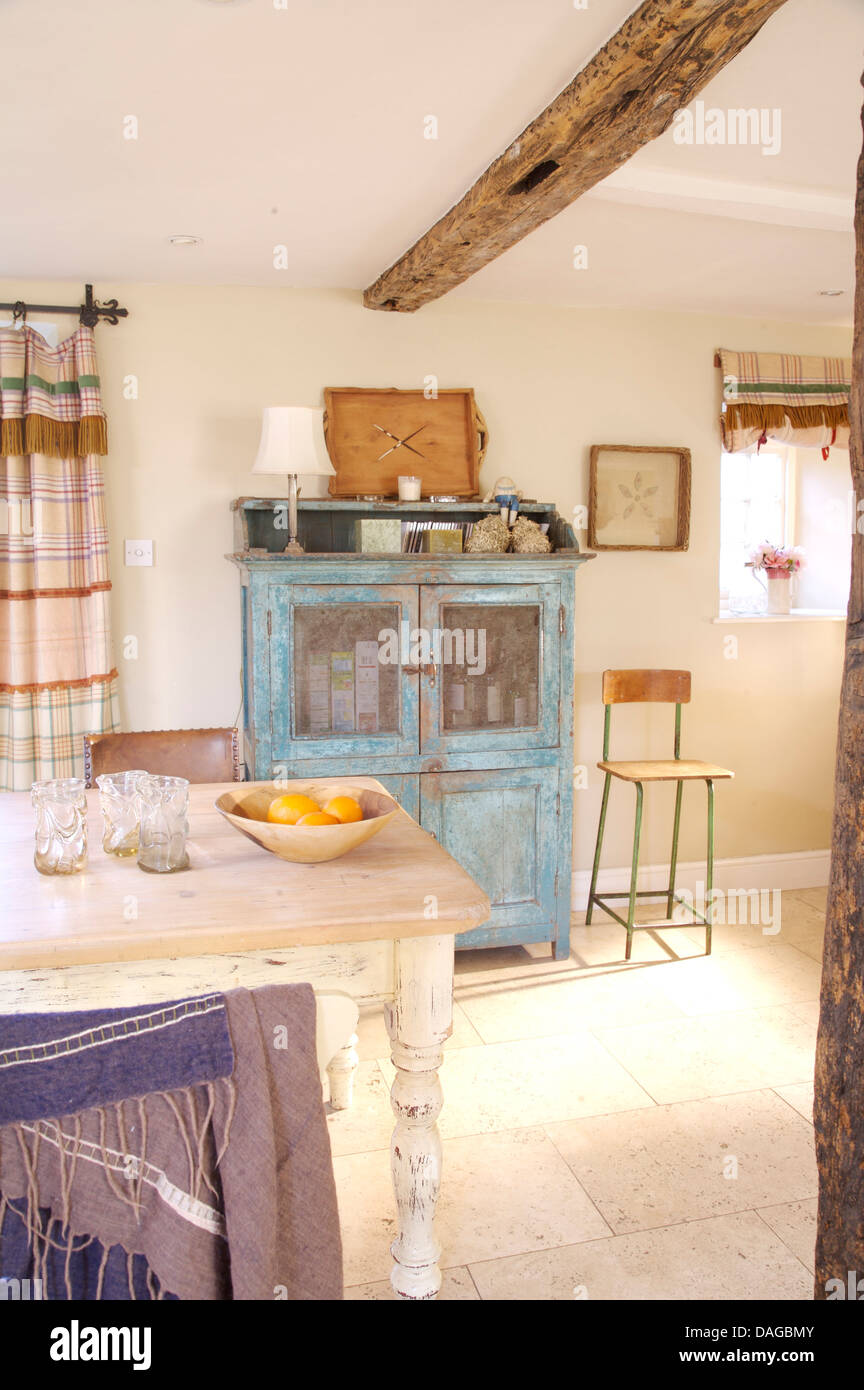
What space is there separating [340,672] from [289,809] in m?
1.54

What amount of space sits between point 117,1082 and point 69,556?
2786mm

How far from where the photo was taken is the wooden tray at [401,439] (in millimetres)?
3684

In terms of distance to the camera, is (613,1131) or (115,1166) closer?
(115,1166)

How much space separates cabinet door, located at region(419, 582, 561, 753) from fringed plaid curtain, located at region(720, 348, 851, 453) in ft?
4.10

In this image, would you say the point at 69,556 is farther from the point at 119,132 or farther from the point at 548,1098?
the point at 548,1098

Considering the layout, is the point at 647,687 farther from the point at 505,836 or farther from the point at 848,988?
the point at 848,988

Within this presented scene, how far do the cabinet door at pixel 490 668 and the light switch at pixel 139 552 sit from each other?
3.30 feet

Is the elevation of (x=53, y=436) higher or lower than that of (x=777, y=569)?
higher

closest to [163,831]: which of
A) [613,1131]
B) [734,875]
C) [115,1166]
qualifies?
[115,1166]

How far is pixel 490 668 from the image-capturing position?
352cm

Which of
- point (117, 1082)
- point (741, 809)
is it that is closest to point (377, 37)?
point (117, 1082)

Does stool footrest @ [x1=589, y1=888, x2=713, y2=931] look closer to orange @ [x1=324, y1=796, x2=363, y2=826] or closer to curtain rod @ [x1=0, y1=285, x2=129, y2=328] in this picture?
orange @ [x1=324, y1=796, x2=363, y2=826]

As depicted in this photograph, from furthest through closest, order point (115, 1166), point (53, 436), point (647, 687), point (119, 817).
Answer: point (647, 687) → point (53, 436) → point (119, 817) → point (115, 1166)

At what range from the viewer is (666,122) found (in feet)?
6.86
